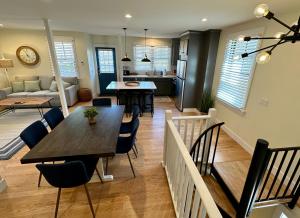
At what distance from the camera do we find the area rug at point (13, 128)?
9.65 ft

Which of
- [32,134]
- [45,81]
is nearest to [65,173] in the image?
[32,134]

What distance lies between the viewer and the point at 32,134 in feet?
6.66

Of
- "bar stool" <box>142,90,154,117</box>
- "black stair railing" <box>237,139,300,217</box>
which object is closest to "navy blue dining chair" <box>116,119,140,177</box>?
"black stair railing" <box>237,139,300,217</box>

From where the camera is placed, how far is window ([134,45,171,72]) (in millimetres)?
6773

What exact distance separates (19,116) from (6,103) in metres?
0.52

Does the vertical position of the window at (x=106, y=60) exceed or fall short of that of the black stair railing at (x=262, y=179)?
it exceeds it

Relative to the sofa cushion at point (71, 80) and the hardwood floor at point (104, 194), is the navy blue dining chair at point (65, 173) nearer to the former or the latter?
the hardwood floor at point (104, 194)

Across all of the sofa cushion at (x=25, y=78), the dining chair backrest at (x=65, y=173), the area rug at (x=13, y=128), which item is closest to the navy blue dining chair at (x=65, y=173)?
the dining chair backrest at (x=65, y=173)

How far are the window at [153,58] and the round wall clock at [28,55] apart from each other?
12.2 feet

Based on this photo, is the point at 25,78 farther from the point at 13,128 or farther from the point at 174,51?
the point at 174,51

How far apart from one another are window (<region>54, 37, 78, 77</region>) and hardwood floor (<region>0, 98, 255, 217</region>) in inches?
Result: 150

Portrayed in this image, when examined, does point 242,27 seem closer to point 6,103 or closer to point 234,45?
point 234,45

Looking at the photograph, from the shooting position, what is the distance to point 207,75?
14.5 feet

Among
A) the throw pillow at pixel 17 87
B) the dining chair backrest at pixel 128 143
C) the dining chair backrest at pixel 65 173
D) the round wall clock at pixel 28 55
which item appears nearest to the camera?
the dining chair backrest at pixel 65 173
